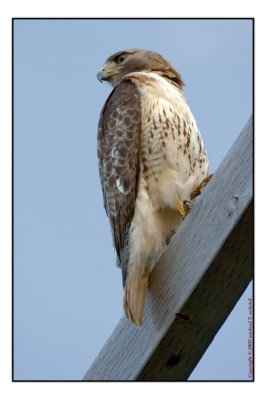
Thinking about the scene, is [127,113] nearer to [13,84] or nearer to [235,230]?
[13,84]

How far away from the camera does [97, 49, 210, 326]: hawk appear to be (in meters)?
3.18

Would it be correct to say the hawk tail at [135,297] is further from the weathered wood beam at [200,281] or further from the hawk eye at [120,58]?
the hawk eye at [120,58]

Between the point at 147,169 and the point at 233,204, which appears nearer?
the point at 233,204

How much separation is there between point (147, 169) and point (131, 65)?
136 cm

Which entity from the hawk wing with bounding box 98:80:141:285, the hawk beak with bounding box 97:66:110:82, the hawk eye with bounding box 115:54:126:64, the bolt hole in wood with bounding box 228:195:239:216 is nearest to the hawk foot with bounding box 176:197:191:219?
the hawk wing with bounding box 98:80:141:285

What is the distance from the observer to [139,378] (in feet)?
6.66

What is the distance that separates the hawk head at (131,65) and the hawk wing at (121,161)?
1.72 ft

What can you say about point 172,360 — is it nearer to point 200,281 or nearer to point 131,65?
point 200,281

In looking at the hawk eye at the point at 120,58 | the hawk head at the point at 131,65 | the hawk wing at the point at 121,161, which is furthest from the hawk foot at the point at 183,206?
the hawk eye at the point at 120,58

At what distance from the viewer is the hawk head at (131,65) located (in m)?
4.29

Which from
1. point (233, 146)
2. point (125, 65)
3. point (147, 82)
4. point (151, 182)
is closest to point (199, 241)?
point (233, 146)

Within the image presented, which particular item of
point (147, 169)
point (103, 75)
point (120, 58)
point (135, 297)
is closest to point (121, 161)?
point (147, 169)

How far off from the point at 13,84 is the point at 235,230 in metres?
1.41

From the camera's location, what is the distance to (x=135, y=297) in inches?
101
